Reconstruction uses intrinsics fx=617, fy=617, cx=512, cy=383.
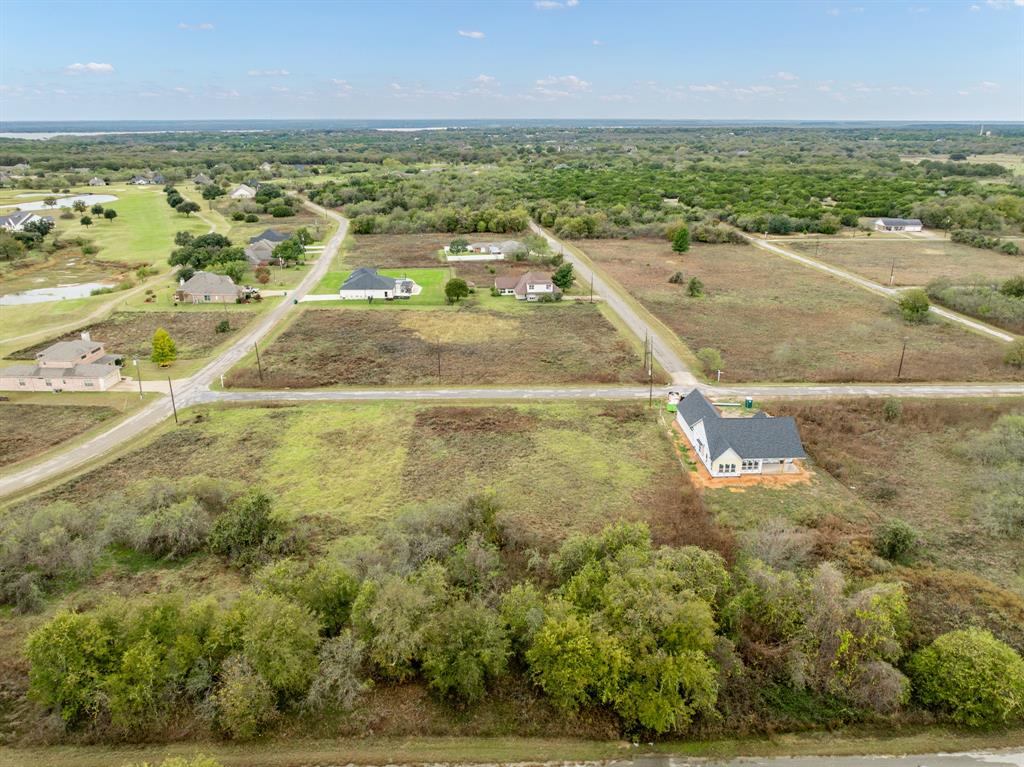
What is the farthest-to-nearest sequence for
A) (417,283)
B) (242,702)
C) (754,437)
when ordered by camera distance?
(417,283), (754,437), (242,702)

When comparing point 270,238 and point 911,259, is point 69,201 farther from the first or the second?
point 911,259

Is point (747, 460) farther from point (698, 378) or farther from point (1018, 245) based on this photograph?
point (1018, 245)

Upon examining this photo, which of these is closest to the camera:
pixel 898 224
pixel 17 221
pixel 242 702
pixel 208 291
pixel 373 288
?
pixel 242 702

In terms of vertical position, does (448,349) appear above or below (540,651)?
below

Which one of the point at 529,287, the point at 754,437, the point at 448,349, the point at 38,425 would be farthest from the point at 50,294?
the point at 754,437

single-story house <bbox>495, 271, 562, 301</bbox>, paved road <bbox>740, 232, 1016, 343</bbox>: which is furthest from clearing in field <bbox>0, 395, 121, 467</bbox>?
paved road <bbox>740, 232, 1016, 343</bbox>

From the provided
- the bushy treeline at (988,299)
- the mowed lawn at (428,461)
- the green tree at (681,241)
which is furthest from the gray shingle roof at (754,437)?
the green tree at (681,241)

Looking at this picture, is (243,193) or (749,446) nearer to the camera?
(749,446)

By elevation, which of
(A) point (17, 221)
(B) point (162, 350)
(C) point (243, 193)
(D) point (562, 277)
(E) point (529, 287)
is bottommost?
(B) point (162, 350)
